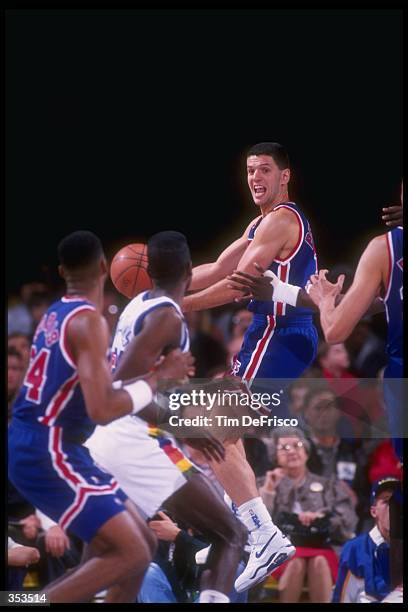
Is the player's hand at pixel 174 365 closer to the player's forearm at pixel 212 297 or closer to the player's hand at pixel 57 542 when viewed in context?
the player's forearm at pixel 212 297

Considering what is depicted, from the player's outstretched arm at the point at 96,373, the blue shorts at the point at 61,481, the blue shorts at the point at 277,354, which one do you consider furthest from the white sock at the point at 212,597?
the player's outstretched arm at the point at 96,373

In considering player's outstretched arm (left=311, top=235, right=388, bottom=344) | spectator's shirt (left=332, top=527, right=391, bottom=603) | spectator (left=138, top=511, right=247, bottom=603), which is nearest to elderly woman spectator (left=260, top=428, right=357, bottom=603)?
spectator's shirt (left=332, top=527, right=391, bottom=603)

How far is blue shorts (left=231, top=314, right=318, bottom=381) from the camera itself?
6.64 m

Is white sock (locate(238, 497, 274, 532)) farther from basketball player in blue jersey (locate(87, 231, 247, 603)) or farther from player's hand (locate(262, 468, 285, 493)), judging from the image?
player's hand (locate(262, 468, 285, 493))

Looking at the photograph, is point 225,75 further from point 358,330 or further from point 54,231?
point 358,330

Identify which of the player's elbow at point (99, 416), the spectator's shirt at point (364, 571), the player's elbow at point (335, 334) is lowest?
the spectator's shirt at point (364, 571)

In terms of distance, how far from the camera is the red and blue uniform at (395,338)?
19.9 ft

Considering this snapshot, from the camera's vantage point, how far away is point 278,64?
303 inches

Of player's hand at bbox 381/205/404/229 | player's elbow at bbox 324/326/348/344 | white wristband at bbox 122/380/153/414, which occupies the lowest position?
white wristband at bbox 122/380/153/414

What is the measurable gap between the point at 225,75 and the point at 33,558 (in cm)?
347

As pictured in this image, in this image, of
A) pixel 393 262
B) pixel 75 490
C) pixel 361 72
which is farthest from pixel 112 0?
pixel 75 490

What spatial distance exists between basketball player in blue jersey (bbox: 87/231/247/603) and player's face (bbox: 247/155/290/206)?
86 centimetres

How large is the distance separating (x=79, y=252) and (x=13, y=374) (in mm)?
1672

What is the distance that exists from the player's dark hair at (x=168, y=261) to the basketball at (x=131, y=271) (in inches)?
14.2
